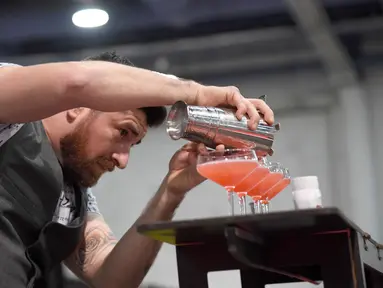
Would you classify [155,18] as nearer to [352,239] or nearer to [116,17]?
[116,17]

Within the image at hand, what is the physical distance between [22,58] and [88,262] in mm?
1917

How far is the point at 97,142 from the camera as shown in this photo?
2.17 meters

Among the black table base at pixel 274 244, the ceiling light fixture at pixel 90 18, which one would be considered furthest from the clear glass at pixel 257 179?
the ceiling light fixture at pixel 90 18

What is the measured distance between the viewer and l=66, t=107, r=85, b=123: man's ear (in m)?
2.15

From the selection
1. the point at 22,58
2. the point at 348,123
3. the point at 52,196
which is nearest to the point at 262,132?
the point at 52,196

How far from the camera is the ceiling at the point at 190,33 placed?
3.49m

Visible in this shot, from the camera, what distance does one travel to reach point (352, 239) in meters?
1.33

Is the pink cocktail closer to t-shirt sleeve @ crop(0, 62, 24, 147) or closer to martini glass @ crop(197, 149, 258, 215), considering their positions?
martini glass @ crop(197, 149, 258, 215)

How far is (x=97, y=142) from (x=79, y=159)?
81 mm

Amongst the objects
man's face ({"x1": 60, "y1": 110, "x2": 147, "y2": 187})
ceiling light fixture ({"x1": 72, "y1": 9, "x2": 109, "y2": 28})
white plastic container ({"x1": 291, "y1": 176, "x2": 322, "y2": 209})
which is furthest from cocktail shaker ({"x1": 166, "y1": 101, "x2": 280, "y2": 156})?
ceiling light fixture ({"x1": 72, "y1": 9, "x2": 109, "y2": 28})

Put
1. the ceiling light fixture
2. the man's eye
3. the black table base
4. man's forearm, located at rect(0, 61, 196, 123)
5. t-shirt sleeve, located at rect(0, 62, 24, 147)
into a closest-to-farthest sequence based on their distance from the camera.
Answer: the black table base → man's forearm, located at rect(0, 61, 196, 123) → t-shirt sleeve, located at rect(0, 62, 24, 147) → the man's eye → the ceiling light fixture

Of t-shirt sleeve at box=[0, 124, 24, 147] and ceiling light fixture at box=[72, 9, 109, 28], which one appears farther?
ceiling light fixture at box=[72, 9, 109, 28]

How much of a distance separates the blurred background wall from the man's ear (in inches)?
58.0

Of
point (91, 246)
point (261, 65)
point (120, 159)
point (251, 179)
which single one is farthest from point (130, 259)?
point (261, 65)
